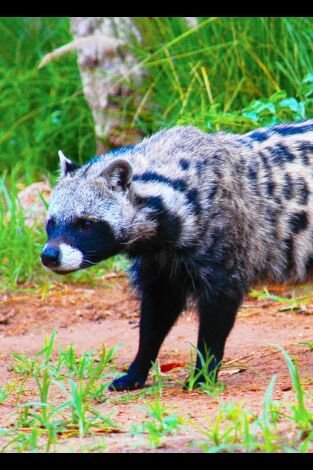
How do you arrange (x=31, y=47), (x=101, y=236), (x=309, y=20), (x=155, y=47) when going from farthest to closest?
1. (x=31, y=47)
2. (x=155, y=47)
3. (x=309, y=20)
4. (x=101, y=236)

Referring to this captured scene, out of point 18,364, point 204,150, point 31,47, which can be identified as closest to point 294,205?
point 204,150

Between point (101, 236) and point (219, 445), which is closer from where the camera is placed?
point (219, 445)

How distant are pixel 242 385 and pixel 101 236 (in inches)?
44.9

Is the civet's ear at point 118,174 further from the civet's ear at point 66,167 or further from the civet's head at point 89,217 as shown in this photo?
the civet's ear at point 66,167

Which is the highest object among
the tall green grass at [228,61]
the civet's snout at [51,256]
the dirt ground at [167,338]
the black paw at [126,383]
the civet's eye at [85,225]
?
the civet's eye at [85,225]

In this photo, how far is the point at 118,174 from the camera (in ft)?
17.3

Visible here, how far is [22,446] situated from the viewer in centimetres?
393

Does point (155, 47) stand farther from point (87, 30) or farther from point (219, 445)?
point (219, 445)

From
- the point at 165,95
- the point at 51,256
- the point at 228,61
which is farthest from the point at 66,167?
the point at 165,95

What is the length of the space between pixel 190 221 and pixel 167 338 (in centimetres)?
189

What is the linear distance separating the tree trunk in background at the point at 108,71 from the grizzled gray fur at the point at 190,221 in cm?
398

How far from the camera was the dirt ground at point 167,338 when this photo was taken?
15.8ft

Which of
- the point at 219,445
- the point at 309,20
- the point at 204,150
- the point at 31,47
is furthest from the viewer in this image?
the point at 31,47

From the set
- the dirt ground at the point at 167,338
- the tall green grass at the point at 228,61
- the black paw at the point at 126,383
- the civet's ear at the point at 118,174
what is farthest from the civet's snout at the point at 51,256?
the tall green grass at the point at 228,61
